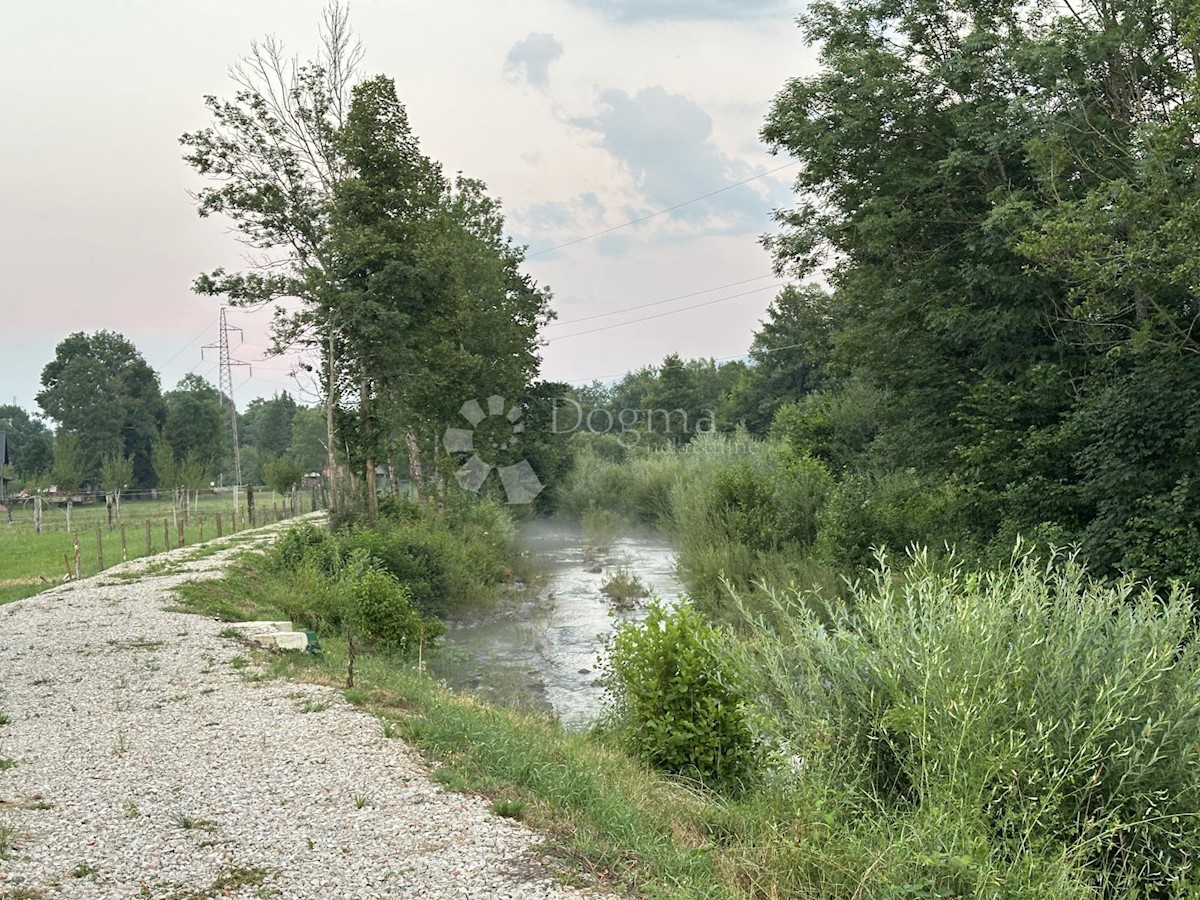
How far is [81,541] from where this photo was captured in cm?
2659

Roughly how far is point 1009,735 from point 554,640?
13.6m

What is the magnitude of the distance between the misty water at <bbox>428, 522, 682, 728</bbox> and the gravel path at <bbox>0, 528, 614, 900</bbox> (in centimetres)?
398

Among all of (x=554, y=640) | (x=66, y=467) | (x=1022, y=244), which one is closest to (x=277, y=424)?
(x=66, y=467)

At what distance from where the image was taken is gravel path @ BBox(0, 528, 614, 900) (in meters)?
4.50

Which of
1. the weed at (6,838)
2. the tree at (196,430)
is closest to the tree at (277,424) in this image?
the tree at (196,430)

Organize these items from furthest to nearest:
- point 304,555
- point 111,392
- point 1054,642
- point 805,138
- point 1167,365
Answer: point 111,392
point 304,555
point 805,138
point 1167,365
point 1054,642

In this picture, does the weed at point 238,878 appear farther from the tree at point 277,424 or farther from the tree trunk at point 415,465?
the tree at point 277,424

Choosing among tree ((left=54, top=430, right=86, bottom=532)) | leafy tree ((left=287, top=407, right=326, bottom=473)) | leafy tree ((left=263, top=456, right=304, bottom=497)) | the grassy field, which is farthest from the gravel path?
leafy tree ((left=287, top=407, right=326, bottom=473))

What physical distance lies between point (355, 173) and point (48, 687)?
1656 cm

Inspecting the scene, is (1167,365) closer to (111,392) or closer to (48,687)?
(48,687)

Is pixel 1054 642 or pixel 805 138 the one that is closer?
pixel 1054 642

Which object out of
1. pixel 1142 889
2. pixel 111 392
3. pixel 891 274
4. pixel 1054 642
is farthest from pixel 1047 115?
pixel 111 392

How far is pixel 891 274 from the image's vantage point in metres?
17.0

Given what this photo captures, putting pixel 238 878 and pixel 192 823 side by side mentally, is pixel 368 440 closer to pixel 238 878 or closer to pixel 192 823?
pixel 192 823
